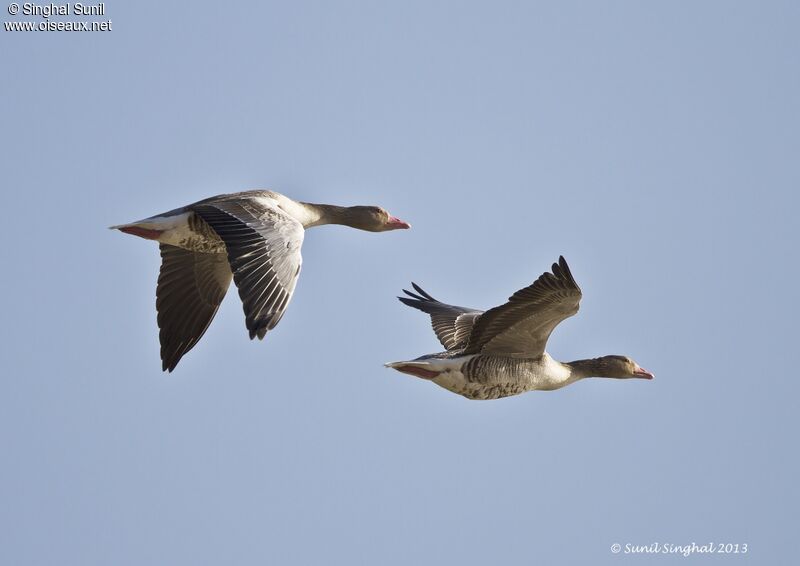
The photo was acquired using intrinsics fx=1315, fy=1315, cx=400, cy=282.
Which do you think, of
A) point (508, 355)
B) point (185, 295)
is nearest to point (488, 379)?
point (508, 355)

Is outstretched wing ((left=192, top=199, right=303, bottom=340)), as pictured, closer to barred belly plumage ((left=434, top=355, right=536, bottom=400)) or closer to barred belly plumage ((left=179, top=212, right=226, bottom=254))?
barred belly plumage ((left=179, top=212, right=226, bottom=254))

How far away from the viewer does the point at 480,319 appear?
15148mm

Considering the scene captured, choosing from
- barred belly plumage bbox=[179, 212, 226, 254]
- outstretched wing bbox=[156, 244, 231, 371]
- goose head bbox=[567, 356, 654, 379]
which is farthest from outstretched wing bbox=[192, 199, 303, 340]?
goose head bbox=[567, 356, 654, 379]

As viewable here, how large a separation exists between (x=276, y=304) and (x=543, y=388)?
154 inches

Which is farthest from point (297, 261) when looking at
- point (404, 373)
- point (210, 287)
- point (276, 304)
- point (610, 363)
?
point (610, 363)

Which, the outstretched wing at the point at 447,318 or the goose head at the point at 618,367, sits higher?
the outstretched wing at the point at 447,318

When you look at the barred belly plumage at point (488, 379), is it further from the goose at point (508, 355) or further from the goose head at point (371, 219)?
the goose head at point (371, 219)

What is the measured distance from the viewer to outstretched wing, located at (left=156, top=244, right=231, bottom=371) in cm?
1694

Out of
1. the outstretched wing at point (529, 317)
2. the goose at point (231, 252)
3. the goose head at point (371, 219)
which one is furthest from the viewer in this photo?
the goose head at point (371, 219)

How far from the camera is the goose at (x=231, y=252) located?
13625 mm

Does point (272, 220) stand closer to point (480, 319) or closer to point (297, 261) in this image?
point (297, 261)

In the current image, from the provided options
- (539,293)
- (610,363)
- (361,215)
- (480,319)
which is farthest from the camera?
(361,215)

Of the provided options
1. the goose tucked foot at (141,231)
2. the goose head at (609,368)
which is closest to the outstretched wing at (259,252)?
the goose tucked foot at (141,231)

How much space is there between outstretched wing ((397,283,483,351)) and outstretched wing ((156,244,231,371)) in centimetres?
260
